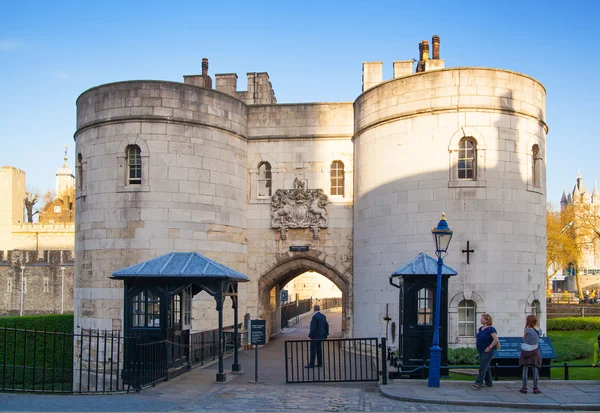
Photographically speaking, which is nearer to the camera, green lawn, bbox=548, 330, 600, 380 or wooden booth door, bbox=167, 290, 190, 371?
wooden booth door, bbox=167, 290, 190, 371

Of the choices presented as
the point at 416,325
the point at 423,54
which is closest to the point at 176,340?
the point at 416,325

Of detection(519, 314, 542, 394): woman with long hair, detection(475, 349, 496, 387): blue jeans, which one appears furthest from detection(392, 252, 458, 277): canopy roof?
detection(519, 314, 542, 394): woman with long hair

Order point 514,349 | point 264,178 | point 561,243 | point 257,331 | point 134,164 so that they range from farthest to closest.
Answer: point 561,243 → point 264,178 → point 134,164 → point 257,331 → point 514,349

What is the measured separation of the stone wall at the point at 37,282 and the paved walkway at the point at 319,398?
141 ft

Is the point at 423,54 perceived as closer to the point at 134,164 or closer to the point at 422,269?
the point at 134,164

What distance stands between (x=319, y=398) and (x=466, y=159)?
1042 cm

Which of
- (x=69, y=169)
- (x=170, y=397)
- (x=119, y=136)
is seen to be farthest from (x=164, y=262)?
(x=69, y=169)

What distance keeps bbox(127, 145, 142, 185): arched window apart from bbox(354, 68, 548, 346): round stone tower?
841cm

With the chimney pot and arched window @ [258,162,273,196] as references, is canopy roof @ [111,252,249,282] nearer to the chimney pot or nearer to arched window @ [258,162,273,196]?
arched window @ [258,162,273,196]

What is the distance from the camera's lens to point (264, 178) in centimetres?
2459

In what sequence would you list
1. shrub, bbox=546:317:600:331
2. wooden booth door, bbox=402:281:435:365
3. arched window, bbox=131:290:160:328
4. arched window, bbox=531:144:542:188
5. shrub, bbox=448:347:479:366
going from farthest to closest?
shrub, bbox=546:317:600:331, arched window, bbox=531:144:542:188, shrub, bbox=448:347:479:366, arched window, bbox=131:290:160:328, wooden booth door, bbox=402:281:435:365

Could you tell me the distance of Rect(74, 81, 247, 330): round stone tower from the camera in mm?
21281

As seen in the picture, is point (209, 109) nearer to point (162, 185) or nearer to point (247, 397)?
point (162, 185)

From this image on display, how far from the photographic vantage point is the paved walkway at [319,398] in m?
11.2
